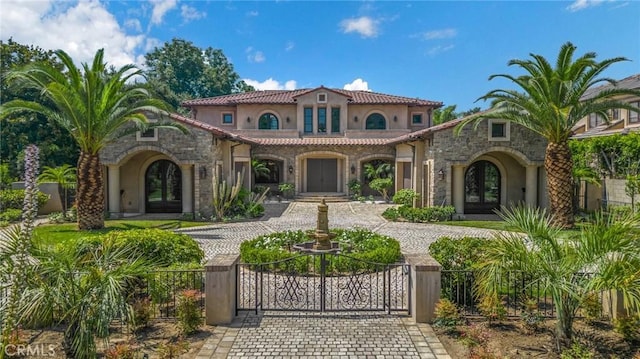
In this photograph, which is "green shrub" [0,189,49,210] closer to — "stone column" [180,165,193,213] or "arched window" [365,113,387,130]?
"stone column" [180,165,193,213]

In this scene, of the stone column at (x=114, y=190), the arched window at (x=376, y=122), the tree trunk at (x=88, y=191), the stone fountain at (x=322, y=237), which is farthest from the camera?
the arched window at (x=376, y=122)

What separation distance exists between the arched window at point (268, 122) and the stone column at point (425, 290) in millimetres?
24190

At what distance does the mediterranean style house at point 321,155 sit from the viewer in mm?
18594

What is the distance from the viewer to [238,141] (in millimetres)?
22516

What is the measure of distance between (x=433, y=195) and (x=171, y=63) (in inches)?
1794

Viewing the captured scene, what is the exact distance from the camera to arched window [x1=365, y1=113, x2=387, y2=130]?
2973cm

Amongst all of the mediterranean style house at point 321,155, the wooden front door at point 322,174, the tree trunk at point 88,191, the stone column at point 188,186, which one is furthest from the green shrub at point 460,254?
the wooden front door at point 322,174

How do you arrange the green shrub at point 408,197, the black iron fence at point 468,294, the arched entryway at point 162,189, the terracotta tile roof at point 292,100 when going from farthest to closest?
the terracotta tile roof at point 292,100 → the arched entryway at point 162,189 → the green shrub at point 408,197 → the black iron fence at point 468,294

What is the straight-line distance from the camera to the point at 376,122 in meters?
29.8

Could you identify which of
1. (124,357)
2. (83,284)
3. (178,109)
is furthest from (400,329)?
(178,109)

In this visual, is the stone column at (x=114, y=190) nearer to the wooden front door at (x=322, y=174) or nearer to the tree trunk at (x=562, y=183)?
the wooden front door at (x=322, y=174)

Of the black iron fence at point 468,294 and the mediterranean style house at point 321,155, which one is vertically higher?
the mediterranean style house at point 321,155

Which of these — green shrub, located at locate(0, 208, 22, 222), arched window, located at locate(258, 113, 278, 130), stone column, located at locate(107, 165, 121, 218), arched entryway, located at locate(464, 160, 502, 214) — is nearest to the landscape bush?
arched entryway, located at locate(464, 160, 502, 214)

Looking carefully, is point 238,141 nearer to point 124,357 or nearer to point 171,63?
point 124,357
